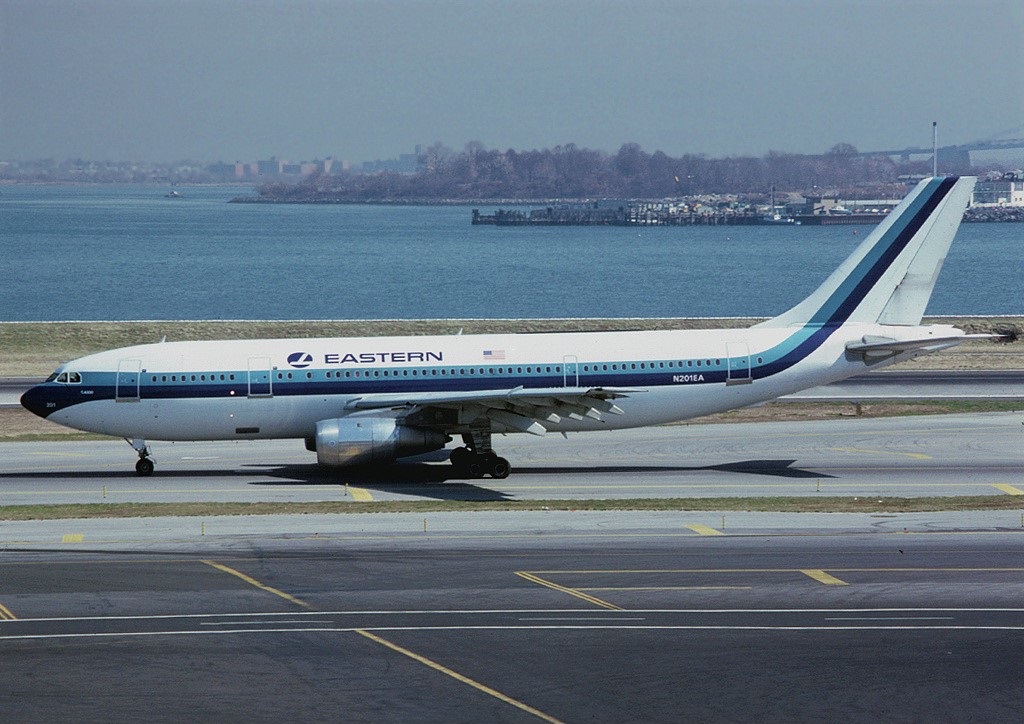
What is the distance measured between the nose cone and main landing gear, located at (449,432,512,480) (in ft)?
40.7

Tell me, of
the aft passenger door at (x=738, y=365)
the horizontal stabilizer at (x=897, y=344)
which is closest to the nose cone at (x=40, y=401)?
the aft passenger door at (x=738, y=365)

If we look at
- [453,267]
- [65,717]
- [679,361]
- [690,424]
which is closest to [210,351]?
[679,361]

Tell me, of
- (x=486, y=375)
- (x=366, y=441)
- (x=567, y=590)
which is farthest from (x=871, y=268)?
(x=567, y=590)

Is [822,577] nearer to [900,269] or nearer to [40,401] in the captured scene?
[900,269]

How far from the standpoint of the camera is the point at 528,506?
36.3 meters

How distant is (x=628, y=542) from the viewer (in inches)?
1234

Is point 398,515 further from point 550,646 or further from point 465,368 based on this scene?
point 550,646

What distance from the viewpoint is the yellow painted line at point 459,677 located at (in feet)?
63.6

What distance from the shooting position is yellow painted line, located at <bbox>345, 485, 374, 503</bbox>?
38000 millimetres

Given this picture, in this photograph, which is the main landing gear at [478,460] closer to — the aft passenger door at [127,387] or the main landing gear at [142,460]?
the main landing gear at [142,460]

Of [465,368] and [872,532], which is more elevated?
[465,368]

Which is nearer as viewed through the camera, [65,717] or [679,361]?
[65,717]

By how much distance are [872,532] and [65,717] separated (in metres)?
19.7

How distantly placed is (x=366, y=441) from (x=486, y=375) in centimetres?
446
